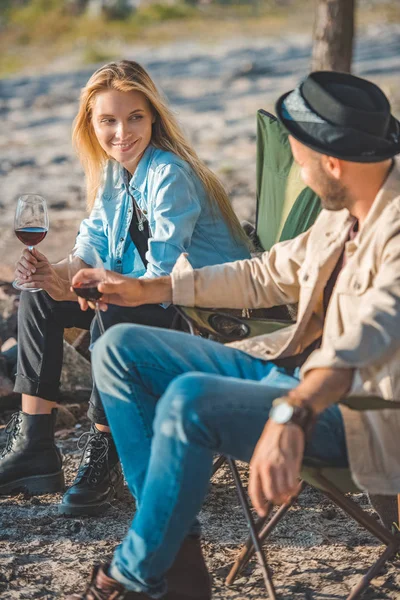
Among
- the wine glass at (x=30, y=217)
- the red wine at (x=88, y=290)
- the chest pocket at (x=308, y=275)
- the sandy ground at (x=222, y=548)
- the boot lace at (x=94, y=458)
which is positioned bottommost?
the sandy ground at (x=222, y=548)

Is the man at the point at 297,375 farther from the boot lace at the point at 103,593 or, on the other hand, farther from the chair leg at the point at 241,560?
the chair leg at the point at 241,560

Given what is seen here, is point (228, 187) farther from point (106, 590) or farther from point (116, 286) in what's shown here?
point (106, 590)

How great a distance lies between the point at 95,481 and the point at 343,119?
A: 1.81 meters

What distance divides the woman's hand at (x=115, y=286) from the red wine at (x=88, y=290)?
0.04ft

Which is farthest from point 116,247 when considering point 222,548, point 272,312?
point 222,548

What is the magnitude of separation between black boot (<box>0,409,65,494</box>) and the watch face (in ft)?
5.50

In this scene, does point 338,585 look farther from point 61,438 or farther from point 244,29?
point 244,29

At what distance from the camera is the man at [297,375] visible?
2.46m

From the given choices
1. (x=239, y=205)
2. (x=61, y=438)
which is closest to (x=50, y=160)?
(x=239, y=205)

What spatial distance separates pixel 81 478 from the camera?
371 centimetres

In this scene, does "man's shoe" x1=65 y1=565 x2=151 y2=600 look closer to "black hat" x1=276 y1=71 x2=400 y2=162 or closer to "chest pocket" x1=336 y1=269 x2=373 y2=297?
"chest pocket" x1=336 y1=269 x2=373 y2=297

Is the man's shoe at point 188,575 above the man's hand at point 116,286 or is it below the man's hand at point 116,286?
below

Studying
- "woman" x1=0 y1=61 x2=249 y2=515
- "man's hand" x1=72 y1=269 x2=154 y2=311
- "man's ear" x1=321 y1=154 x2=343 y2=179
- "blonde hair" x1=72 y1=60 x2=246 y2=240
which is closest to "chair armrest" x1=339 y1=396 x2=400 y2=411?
"man's ear" x1=321 y1=154 x2=343 y2=179

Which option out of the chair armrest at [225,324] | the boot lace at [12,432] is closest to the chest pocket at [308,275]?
the chair armrest at [225,324]
